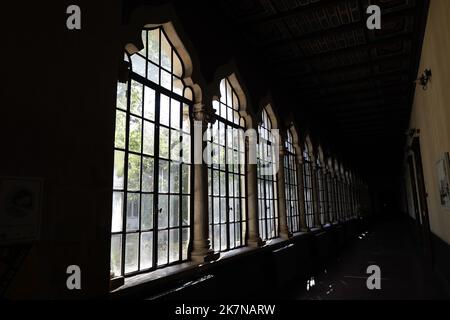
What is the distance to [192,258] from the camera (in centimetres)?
353

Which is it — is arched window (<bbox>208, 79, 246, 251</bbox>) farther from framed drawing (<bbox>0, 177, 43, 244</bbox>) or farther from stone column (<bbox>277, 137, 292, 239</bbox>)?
framed drawing (<bbox>0, 177, 43, 244</bbox>)

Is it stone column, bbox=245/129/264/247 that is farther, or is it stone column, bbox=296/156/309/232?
stone column, bbox=296/156/309/232

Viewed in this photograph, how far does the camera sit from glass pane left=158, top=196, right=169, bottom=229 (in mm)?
3217

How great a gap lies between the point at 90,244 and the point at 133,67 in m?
1.73

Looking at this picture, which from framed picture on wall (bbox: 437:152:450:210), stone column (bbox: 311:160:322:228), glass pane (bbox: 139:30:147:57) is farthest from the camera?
stone column (bbox: 311:160:322:228)

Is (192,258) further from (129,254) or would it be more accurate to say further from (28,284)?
(28,284)

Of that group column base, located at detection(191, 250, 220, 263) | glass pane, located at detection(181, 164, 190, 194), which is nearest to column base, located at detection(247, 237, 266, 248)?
column base, located at detection(191, 250, 220, 263)

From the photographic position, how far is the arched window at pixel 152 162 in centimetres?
280

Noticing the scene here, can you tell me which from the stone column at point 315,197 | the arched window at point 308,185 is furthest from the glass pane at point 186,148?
the stone column at point 315,197

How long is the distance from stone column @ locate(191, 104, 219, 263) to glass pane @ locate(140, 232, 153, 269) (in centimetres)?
61

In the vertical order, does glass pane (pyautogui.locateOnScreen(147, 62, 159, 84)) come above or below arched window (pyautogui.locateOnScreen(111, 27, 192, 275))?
above

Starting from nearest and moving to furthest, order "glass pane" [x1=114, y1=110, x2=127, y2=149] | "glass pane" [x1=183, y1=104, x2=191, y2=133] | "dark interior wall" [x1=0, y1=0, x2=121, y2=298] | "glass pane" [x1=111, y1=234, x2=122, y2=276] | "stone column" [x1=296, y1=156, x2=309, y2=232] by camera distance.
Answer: "dark interior wall" [x1=0, y1=0, x2=121, y2=298] < "glass pane" [x1=111, y1=234, x2=122, y2=276] < "glass pane" [x1=114, y1=110, x2=127, y2=149] < "glass pane" [x1=183, y1=104, x2=191, y2=133] < "stone column" [x1=296, y1=156, x2=309, y2=232]

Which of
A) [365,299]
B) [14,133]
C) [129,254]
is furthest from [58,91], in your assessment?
[365,299]

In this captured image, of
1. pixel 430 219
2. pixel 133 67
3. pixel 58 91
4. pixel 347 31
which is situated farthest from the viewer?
pixel 430 219
